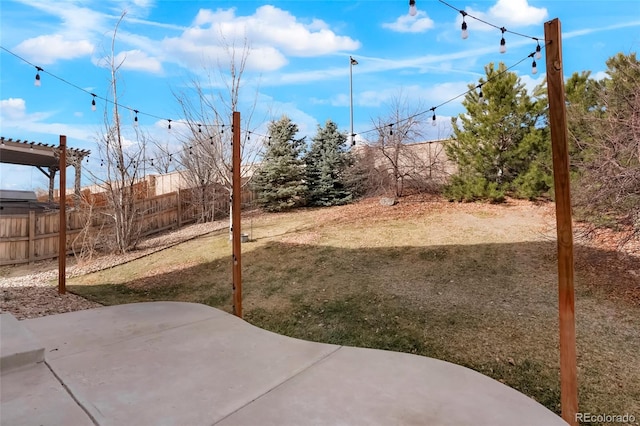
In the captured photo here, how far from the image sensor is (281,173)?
34.2ft

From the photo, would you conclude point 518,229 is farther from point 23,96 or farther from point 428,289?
point 23,96

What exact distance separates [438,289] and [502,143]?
531 centimetres

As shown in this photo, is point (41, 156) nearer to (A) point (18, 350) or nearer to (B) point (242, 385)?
(A) point (18, 350)

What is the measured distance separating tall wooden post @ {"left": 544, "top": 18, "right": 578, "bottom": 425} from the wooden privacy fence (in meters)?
8.12

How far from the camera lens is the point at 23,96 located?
5320 millimetres

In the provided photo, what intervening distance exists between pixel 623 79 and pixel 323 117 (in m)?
7.51

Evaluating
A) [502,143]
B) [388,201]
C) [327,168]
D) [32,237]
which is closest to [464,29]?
[502,143]

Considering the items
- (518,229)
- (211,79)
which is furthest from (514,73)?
(211,79)

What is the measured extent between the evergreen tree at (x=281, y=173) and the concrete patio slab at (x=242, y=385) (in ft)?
25.3

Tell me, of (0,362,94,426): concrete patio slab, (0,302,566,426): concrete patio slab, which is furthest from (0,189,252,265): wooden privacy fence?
(0,362,94,426): concrete patio slab

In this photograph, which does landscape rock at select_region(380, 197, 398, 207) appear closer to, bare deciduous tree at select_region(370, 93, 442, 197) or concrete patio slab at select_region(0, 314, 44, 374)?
bare deciduous tree at select_region(370, 93, 442, 197)

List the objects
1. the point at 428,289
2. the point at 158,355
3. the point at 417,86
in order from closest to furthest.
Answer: the point at 158,355 < the point at 428,289 < the point at 417,86

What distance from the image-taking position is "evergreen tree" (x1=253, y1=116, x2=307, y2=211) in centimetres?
1029

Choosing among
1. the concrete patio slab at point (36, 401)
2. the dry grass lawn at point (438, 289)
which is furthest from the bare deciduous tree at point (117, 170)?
the concrete patio slab at point (36, 401)
